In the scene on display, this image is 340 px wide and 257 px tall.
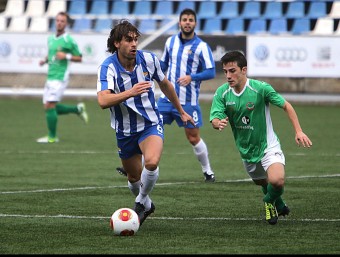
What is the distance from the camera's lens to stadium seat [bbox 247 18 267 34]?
28594 millimetres

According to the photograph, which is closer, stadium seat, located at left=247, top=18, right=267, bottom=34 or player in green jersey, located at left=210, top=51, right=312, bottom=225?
player in green jersey, located at left=210, top=51, right=312, bottom=225

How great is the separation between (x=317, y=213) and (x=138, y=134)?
2018 millimetres

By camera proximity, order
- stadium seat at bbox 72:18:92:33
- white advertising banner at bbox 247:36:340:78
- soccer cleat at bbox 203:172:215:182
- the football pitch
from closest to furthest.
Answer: the football pitch, soccer cleat at bbox 203:172:215:182, white advertising banner at bbox 247:36:340:78, stadium seat at bbox 72:18:92:33

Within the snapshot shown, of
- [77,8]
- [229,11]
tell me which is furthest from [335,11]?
[77,8]

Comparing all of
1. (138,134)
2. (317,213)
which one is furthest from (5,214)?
(317,213)

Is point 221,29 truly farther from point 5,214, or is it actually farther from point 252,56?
point 5,214

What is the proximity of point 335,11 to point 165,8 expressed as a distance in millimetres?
5009

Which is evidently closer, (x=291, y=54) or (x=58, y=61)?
(x=58, y=61)

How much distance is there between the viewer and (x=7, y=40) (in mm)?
27125

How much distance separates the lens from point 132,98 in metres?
9.52

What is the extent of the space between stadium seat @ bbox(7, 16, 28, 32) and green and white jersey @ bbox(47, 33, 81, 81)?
10396mm

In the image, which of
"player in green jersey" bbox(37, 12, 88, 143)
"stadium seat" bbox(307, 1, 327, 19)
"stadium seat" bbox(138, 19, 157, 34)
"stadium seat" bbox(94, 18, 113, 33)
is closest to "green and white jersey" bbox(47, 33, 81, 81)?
A: "player in green jersey" bbox(37, 12, 88, 143)

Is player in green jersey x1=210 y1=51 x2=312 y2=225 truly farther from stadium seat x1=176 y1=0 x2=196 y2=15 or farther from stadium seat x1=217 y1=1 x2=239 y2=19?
stadium seat x1=176 y1=0 x2=196 y2=15

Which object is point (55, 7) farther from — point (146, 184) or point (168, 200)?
point (146, 184)
